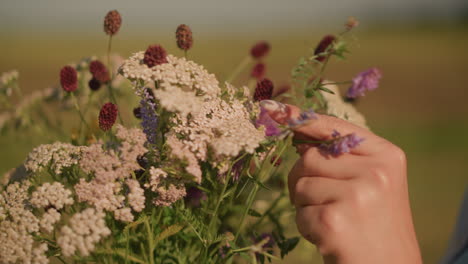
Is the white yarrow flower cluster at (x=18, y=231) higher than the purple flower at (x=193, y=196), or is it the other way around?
the white yarrow flower cluster at (x=18, y=231)

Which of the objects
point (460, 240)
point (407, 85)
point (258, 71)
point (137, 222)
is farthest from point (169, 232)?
point (407, 85)

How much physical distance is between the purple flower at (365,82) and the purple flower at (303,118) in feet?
0.52

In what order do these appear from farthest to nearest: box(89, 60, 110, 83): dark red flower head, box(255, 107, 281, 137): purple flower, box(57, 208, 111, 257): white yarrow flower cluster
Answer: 1. box(89, 60, 110, 83): dark red flower head
2. box(255, 107, 281, 137): purple flower
3. box(57, 208, 111, 257): white yarrow flower cluster

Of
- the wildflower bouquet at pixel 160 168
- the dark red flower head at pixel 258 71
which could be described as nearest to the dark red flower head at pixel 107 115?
the wildflower bouquet at pixel 160 168

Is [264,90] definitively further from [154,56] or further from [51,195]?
[51,195]

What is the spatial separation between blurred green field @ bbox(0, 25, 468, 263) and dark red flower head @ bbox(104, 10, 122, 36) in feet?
0.17

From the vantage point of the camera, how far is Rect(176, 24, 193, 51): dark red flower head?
23.0 inches

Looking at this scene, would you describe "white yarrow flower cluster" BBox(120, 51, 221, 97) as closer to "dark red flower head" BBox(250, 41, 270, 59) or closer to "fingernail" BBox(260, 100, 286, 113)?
"fingernail" BBox(260, 100, 286, 113)

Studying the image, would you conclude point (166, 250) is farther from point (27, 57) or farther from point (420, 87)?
point (27, 57)

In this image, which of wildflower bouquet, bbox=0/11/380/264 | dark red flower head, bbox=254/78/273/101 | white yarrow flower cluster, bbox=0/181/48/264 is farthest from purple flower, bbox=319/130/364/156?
white yarrow flower cluster, bbox=0/181/48/264

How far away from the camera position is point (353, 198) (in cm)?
49

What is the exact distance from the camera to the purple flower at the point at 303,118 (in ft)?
1.55

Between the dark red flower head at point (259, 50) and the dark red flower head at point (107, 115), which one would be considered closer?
the dark red flower head at point (107, 115)

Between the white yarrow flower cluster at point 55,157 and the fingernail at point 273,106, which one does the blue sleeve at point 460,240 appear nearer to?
the fingernail at point 273,106
